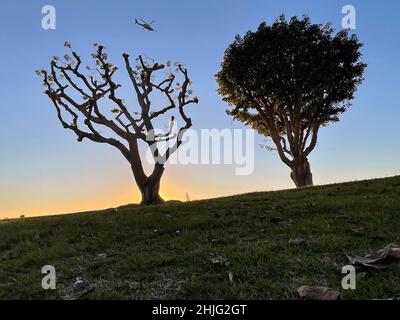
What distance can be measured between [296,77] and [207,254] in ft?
96.9

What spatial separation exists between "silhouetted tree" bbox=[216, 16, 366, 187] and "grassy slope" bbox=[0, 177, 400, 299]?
2392 centimetres

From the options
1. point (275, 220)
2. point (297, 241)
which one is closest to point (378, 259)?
point (297, 241)

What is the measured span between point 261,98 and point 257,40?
4.75 meters

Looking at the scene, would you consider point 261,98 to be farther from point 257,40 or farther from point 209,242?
point 209,242

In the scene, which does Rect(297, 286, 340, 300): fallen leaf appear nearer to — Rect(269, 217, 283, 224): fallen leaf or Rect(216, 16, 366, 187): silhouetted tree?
Rect(269, 217, 283, 224): fallen leaf

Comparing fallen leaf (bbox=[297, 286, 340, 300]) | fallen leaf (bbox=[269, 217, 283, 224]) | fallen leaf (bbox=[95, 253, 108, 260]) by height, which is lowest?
fallen leaf (bbox=[297, 286, 340, 300])

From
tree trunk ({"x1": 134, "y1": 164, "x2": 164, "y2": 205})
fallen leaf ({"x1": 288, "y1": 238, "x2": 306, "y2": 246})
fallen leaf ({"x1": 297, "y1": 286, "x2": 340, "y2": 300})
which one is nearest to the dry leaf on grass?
fallen leaf ({"x1": 297, "y1": 286, "x2": 340, "y2": 300})

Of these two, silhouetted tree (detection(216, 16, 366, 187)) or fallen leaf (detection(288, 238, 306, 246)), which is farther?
silhouetted tree (detection(216, 16, 366, 187))

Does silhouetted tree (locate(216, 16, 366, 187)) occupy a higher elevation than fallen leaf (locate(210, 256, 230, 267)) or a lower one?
higher

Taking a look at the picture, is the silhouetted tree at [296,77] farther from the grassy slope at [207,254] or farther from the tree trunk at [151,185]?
the grassy slope at [207,254]

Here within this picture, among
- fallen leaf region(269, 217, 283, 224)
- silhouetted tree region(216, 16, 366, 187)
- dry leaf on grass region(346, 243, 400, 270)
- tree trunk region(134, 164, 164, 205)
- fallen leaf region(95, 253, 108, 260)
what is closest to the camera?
dry leaf on grass region(346, 243, 400, 270)

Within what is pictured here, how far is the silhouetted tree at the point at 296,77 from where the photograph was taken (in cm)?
3541

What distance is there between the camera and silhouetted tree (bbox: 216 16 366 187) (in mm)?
35406

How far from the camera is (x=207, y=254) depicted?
7.93m
